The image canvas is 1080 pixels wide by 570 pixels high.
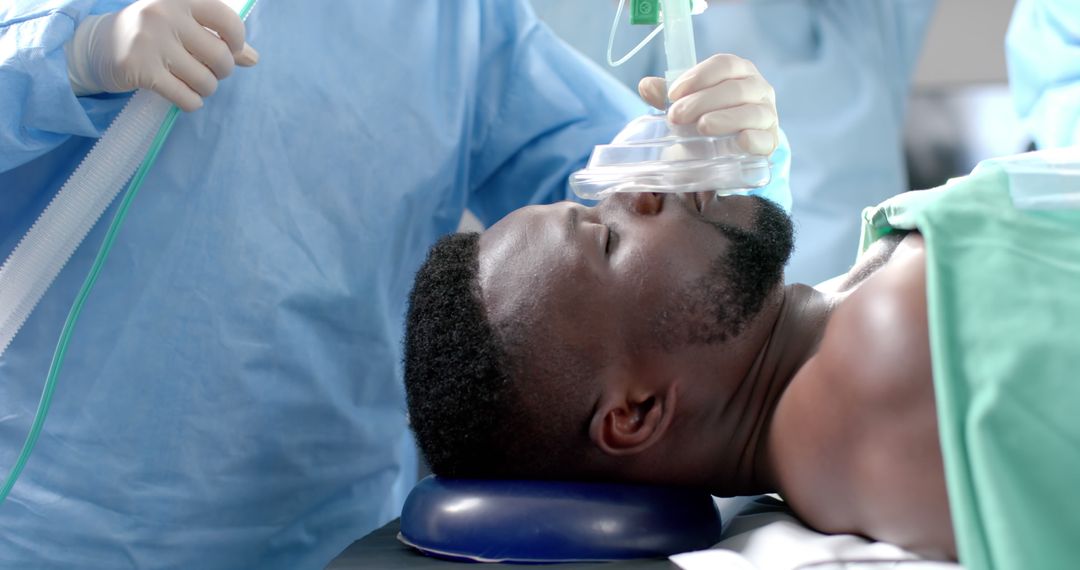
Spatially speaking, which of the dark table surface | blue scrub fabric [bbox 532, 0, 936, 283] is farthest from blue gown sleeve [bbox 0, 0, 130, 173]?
blue scrub fabric [bbox 532, 0, 936, 283]

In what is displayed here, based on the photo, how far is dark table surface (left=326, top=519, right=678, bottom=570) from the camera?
1.03 m

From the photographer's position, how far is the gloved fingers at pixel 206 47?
48.0 inches

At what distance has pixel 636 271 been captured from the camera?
3.79 feet

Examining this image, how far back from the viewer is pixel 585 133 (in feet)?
5.39

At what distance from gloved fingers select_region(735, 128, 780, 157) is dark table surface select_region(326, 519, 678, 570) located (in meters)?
0.52

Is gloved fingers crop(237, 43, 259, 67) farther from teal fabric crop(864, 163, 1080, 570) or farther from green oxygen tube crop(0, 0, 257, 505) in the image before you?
teal fabric crop(864, 163, 1080, 570)

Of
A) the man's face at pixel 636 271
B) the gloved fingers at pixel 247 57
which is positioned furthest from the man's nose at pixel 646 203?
the gloved fingers at pixel 247 57

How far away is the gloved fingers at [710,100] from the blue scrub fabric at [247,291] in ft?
1.22

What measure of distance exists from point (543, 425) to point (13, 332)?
2.01 feet

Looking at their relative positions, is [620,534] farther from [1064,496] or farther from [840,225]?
[840,225]

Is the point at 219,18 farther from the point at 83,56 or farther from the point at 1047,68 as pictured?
the point at 1047,68

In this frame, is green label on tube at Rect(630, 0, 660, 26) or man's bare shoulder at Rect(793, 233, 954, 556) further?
green label on tube at Rect(630, 0, 660, 26)

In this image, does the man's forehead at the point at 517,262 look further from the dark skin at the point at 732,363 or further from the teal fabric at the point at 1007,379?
the teal fabric at the point at 1007,379

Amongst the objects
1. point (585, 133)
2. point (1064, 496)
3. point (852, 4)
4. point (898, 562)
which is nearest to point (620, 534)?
point (898, 562)
